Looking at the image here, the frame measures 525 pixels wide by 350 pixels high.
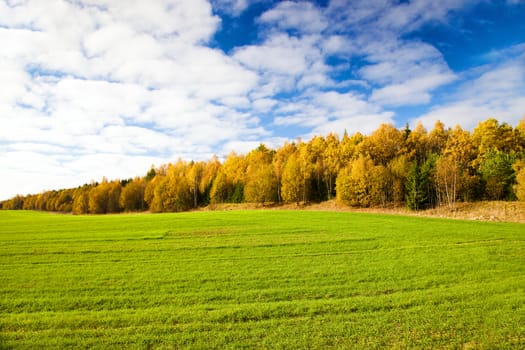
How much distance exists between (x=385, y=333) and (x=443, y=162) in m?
57.3

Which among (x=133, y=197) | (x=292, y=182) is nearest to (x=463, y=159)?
(x=292, y=182)

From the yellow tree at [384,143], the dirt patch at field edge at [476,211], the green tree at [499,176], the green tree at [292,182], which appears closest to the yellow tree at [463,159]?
the green tree at [499,176]

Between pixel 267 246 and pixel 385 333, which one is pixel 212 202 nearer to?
pixel 267 246

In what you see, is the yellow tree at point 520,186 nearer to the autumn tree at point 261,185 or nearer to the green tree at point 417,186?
the green tree at point 417,186

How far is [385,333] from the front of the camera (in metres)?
9.12

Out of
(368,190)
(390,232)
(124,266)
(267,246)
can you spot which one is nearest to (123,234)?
(124,266)

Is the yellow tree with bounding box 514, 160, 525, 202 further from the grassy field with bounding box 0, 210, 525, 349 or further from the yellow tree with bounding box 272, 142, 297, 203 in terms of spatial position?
the yellow tree with bounding box 272, 142, 297, 203

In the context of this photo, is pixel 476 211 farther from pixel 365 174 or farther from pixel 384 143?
pixel 384 143

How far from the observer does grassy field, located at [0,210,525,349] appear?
29.7 feet

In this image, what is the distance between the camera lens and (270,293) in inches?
498

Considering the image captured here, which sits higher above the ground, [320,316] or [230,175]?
[230,175]

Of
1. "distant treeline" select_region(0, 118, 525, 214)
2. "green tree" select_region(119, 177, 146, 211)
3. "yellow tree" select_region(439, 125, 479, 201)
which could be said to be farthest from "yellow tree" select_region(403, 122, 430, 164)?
"green tree" select_region(119, 177, 146, 211)

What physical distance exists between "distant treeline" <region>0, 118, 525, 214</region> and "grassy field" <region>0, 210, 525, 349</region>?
1450 inches

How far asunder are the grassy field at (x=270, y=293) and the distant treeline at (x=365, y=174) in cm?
3682
